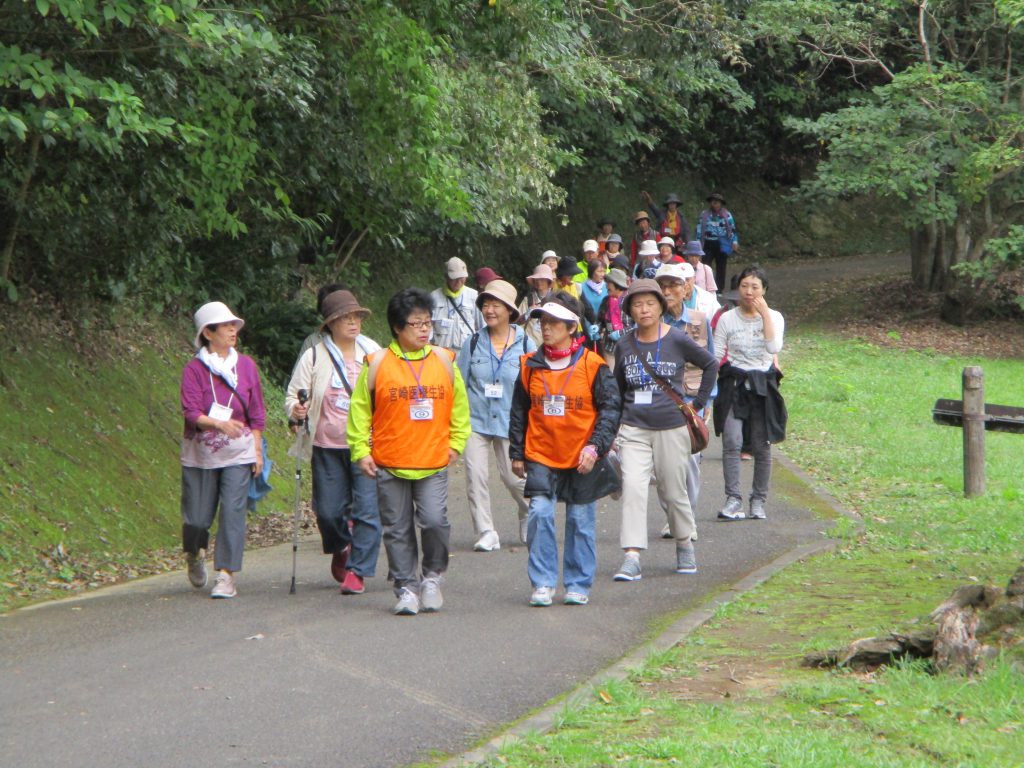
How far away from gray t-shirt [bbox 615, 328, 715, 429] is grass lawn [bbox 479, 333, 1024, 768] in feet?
4.20

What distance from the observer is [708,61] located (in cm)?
2492

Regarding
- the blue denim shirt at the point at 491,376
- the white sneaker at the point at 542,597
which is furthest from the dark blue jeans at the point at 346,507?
the blue denim shirt at the point at 491,376

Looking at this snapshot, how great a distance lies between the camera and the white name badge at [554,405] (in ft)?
27.7

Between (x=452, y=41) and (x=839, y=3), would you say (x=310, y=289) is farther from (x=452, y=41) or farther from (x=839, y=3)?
(x=839, y=3)

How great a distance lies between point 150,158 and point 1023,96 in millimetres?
16857

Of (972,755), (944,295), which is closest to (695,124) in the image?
(944,295)

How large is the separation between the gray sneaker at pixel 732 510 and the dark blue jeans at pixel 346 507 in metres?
3.73

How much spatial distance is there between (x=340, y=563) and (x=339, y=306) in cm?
165

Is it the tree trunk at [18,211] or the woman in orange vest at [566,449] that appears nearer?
the woman in orange vest at [566,449]

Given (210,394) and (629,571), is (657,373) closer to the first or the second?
(629,571)

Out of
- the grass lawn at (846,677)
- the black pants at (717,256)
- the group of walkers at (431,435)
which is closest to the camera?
the grass lawn at (846,677)

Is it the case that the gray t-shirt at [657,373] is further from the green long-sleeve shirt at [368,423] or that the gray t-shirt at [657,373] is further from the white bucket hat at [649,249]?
the white bucket hat at [649,249]

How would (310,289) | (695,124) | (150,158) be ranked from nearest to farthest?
(150,158), (310,289), (695,124)

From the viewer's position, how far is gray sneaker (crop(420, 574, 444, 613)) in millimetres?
8281
